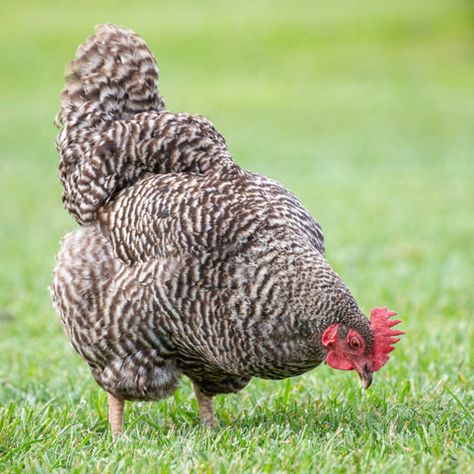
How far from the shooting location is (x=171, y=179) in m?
4.64

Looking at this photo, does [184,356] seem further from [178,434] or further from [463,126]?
[463,126]

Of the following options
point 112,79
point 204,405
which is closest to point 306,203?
point 112,79

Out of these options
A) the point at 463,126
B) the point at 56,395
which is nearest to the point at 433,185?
the point at 463,126

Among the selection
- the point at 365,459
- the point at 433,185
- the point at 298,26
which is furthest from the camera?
the point at 298,26

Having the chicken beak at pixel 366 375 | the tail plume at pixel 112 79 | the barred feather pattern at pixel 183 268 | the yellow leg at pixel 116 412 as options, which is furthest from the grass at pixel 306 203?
the tail plume at pixel 112 79

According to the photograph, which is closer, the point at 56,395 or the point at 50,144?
the point at 56,395

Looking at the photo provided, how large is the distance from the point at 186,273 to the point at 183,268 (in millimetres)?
33

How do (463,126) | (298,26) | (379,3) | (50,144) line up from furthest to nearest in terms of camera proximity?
(379,3) < (298,26) < (463,126) < (50,144)

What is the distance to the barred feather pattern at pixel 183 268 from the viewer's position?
4.11m

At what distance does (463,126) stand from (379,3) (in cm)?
1617

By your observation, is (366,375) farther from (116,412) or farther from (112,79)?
(112,79)

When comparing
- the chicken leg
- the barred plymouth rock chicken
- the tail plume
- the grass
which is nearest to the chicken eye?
the barred plymouth rock chicken

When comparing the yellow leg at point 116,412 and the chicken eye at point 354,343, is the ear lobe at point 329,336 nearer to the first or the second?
the chicken eye at point 354,343

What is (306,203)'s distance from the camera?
14.0 metres
